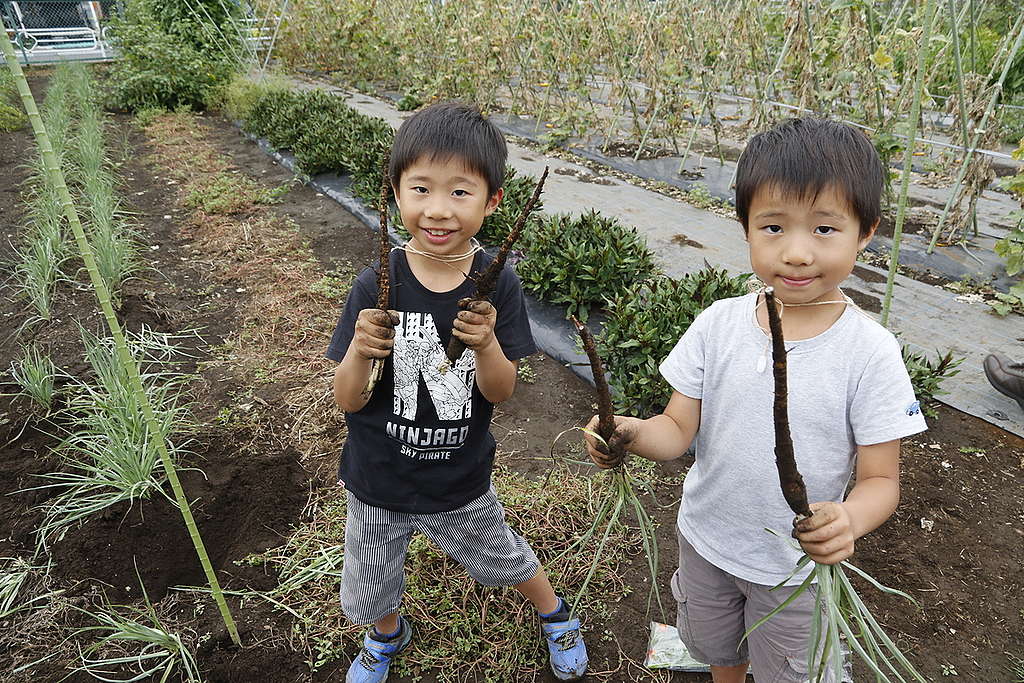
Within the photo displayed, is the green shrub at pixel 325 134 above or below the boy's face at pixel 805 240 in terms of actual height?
below

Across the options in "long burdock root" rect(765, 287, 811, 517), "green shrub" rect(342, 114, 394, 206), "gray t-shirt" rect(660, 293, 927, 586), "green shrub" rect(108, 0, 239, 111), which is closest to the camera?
"long burdock root" rect(765, 287, 811, 517)

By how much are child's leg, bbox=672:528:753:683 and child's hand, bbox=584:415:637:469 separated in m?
0.41

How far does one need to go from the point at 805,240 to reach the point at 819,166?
0.13 meters

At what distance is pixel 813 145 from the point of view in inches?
46.2

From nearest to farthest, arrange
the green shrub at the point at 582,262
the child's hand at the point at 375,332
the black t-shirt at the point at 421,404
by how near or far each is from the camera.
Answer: the child's hand at the point at 375,332 → the black t-shirt at the point at 421,404 → the green shrub at the point at 582,262

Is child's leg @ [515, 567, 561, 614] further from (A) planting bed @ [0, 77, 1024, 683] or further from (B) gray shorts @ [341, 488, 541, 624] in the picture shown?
(A) planting bed @ [0, 77, 1024, 683]

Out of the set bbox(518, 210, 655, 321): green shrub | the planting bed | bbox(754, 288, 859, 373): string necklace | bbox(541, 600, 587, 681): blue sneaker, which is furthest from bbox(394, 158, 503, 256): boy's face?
bbox(518, 210, 655, 321): green shrub

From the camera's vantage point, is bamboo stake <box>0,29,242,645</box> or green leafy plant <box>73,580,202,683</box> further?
green leafy plant <box>73,580,202,683</box>

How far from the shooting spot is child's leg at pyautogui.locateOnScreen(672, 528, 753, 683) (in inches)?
59.4

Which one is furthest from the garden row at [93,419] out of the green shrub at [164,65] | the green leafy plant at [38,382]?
the green shrub at [164,65]

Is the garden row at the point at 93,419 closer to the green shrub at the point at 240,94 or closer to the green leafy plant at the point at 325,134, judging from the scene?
the green leafy plant at the point at 325,134

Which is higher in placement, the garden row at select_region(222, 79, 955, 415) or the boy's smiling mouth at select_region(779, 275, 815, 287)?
the boy's smiling mouth at select_region(779, 275, 815, 287)

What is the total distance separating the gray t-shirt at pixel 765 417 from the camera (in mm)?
1226

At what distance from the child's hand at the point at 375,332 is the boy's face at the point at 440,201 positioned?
0.71 feet
